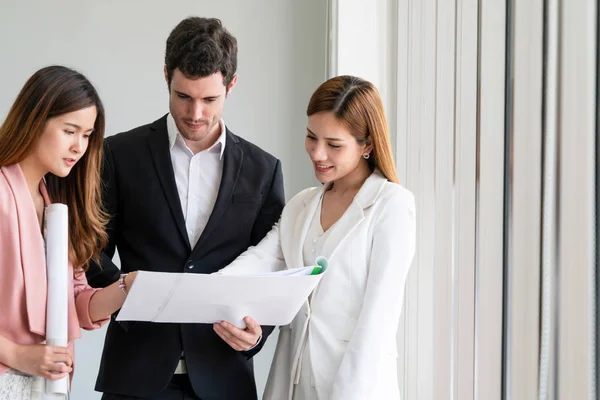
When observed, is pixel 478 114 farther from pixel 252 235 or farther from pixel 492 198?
pixel 252 235

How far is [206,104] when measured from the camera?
2.10m

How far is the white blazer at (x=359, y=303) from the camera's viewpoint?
1847 mm

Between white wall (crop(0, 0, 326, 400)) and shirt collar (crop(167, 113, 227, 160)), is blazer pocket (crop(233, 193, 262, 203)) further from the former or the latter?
white wall (crop(0, 0, 326, 400))

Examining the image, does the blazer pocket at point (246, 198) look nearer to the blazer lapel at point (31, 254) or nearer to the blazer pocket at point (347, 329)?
the blazer pocket at point (347, 329)

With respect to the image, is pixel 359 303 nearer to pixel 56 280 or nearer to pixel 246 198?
pixel 246 198

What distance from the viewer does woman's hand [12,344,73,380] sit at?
64.6 inches

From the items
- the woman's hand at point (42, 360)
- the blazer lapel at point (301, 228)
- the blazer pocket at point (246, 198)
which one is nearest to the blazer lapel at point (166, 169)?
the blazer pocket at point (246, 198)

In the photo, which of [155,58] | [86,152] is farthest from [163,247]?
[155,58]

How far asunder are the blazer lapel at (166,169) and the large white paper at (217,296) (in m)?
0.29

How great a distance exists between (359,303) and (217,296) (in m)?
0.34

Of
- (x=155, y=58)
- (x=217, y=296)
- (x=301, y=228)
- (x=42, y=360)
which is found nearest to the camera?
(x=42, y=360)

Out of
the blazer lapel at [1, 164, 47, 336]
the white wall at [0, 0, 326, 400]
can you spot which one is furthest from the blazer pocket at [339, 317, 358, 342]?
the white wall at [0, 0, 326, 400]

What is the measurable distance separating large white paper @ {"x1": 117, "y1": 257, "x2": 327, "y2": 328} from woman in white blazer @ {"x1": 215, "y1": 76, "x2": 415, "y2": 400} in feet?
0.22

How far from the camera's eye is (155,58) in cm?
368
